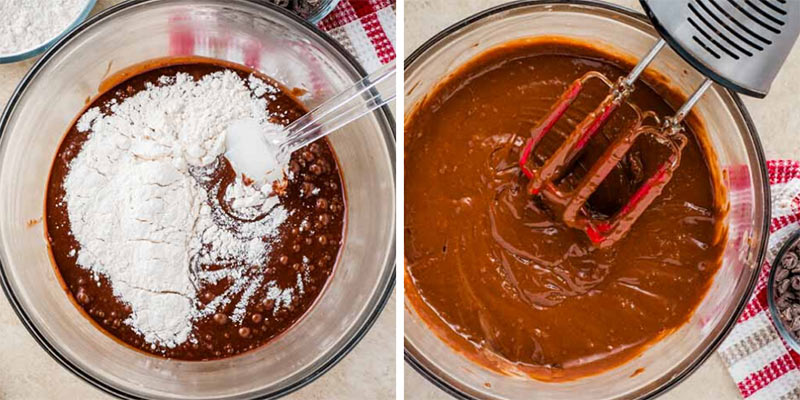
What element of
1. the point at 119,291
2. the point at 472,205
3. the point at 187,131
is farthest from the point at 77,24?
the point at 472,205

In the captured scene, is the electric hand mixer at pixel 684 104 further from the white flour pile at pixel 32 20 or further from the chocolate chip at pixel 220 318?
the white flour pile at pixel 32 20

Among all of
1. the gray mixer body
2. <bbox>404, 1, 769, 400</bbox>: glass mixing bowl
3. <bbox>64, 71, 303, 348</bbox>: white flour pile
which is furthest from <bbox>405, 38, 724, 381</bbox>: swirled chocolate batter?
the gray mixer body

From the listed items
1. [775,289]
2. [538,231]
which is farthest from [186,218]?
[775,289]

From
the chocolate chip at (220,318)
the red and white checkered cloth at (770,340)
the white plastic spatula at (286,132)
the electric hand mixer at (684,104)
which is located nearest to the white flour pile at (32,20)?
the white plastic spatula at (286,132)

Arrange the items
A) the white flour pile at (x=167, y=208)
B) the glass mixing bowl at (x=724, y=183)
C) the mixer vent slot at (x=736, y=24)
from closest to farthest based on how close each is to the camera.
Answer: the mixer vent slot at (x=736, y=24) → the glass mixing bowl at (x=724, y=183) → the white flour pile at (x=167, y=208)

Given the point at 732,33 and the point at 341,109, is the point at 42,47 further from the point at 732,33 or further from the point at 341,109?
the point at 732,33

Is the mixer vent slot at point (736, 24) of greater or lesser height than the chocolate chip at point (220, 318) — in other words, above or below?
below

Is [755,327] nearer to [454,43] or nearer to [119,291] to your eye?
[454,43]

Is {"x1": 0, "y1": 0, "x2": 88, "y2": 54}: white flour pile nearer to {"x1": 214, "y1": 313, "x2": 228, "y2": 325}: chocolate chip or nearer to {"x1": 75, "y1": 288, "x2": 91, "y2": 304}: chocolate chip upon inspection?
{"x1": 75, "y1": 288, "x2": 91, "y2": 304}: chocolate chip
